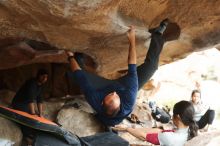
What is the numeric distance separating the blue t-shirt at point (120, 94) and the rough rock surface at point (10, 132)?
1.17m

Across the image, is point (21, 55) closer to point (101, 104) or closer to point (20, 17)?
point (20, 17)

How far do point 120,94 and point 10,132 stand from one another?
1464 mm

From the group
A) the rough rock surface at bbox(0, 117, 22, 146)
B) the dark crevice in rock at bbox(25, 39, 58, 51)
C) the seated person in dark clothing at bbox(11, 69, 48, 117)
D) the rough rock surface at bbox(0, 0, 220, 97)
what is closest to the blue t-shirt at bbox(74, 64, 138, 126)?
the rough rock surface at bbox(0, 0, 220, 97)

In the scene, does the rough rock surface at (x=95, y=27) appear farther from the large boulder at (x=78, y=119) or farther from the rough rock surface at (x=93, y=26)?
the large boulder at (x=78, y=119)

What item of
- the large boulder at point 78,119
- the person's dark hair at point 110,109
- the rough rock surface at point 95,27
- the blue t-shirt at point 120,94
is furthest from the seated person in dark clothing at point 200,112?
the person's dark hair at point 110,109

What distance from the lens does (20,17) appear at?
206 inches

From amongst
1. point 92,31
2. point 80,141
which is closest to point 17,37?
point 92,31

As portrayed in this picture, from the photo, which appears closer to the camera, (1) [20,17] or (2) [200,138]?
(2) [200,138]

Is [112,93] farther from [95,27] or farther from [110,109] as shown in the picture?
[95,27]

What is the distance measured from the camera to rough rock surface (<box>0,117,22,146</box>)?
12.0ft

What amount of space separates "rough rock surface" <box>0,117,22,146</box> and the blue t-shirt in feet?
3.84

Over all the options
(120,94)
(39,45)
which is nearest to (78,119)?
(39,45)

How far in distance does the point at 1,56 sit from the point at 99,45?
2.05 metres

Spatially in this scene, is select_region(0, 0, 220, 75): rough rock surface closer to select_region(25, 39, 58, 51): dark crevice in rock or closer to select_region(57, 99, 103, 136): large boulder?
select_region(25, 39, 58, 51): dark crevice in rock
